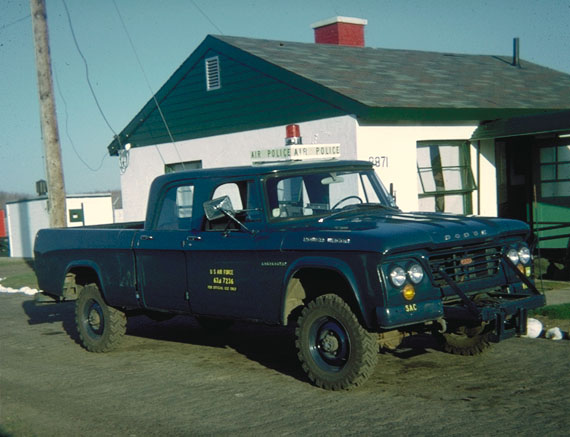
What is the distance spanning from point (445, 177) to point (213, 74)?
577 cm

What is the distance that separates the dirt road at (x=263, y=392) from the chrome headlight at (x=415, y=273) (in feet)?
3.26

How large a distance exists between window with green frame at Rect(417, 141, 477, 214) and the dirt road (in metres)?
5.67

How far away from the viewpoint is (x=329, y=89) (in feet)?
43.0

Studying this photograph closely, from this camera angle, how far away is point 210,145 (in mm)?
16547

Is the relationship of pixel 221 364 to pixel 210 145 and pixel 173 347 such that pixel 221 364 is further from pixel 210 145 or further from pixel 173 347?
pixel 210 145

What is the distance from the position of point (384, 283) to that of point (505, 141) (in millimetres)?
9954

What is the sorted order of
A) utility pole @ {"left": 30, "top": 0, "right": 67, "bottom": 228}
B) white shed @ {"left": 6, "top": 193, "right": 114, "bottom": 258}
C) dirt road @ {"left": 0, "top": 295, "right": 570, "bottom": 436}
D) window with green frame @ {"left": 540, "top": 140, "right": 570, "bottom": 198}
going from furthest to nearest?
white shed @ {"left": 6, "top": 193, "right": 114, "bottom": 258}
utility pole @ {"left": 30, "top": 0, "right": 67, "bottom": 228}
window with green frame @ {"left": 540, "top": 140, "right": 570, "bottom": 198}
dirt road @ {"left": 0, "top": 295, "right": 570, "bottom": 436}

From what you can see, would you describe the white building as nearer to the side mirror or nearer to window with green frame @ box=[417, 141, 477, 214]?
window with green frame @ box=[417, 141, 477, 214]

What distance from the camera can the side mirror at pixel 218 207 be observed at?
7.24m

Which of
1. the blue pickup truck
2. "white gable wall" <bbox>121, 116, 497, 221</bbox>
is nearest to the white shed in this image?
"white gable wall" <bbox>121, 116, 497, 221</bbox>

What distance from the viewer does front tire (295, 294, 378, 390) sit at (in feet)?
20.8

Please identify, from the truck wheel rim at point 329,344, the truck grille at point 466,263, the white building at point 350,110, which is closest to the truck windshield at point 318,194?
the truck wheel rim at point 329,344

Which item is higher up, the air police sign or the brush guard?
the air police sign

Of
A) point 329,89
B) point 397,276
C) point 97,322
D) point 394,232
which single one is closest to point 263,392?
point 397,276
